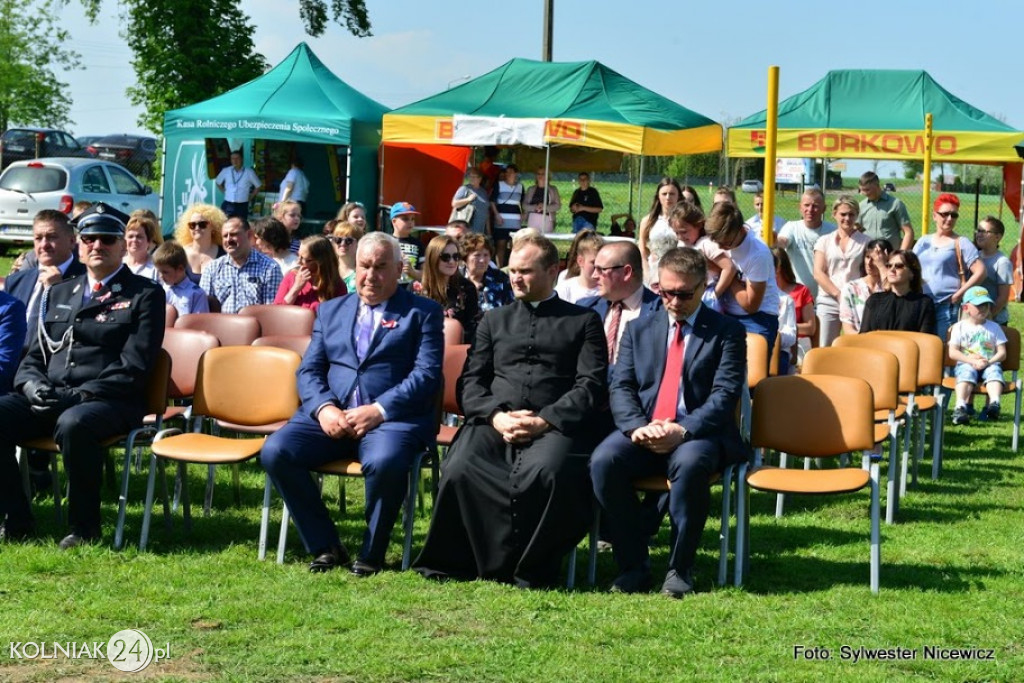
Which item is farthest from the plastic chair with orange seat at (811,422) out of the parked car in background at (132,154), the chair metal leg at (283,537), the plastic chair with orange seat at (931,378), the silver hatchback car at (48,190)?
the parked car in background at (132,154)

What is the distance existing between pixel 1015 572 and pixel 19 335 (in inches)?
191

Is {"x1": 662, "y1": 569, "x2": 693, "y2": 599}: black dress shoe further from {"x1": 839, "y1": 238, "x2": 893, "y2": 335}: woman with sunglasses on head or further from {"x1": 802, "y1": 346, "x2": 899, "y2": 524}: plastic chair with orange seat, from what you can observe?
{"x1": 839, "y1": 238, "x2": 893, "y2": 335}: woman with sunglasses on head

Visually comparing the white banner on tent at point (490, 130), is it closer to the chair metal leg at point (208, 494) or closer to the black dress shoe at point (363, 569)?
the chair metal leg at point (208, 494)

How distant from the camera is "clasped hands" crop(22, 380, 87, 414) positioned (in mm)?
6637

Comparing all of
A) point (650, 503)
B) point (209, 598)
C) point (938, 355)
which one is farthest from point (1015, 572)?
point (209, 598)

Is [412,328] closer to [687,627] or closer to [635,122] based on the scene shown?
[687,627]

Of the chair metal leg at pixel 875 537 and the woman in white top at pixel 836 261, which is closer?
the chair metal leg at pixel 875 537

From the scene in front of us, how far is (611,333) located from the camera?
684 centimetres

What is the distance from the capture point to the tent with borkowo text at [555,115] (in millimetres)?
16234

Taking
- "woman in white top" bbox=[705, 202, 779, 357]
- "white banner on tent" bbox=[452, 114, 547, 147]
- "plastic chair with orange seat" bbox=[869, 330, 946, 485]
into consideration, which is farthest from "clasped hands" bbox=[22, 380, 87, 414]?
"white banner on tent" bbox=[452, 114, 547, 147]

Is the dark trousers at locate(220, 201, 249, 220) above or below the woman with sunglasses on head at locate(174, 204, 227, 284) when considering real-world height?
above

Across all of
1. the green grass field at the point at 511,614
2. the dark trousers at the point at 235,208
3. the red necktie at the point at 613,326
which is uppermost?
the dark trousers at the point at 235,208

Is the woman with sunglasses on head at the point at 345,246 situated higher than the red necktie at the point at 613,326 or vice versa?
the woman with sunglasses on head at the point at 345,246

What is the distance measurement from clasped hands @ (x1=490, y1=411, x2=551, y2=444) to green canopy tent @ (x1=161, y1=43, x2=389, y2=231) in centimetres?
1250
